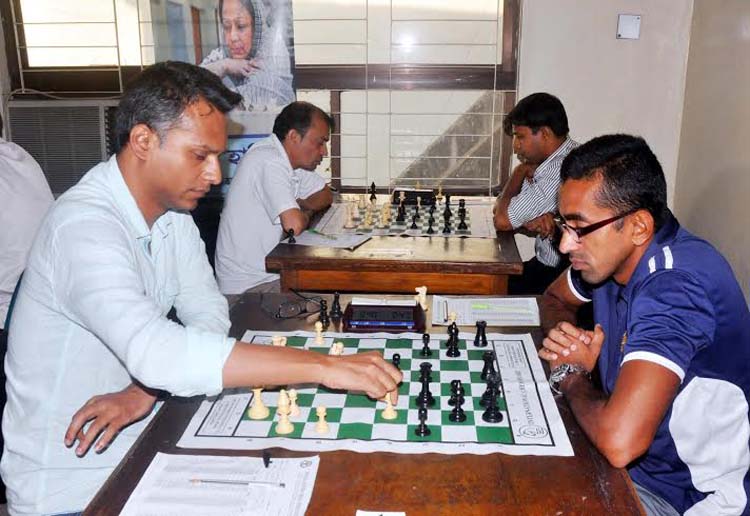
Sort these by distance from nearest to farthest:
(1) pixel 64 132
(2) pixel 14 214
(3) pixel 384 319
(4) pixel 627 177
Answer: (4) pixel 627 177, (3) pixel 384 319, (2) pixel 14 214, (1) pixel 64 132

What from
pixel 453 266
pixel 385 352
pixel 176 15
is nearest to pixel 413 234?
pixel 453 266

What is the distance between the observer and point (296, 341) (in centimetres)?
193

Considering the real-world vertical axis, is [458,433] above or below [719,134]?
below

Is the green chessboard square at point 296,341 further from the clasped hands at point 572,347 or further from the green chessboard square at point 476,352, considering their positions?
the clasped hands at point 572,347

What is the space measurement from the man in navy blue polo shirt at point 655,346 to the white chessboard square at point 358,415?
1.46 feet

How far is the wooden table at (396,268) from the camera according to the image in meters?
2.85

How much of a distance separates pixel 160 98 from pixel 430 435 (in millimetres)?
938

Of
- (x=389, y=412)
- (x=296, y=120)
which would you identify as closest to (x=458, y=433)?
(x=389, y=412)

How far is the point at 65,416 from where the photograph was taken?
5.00 ft

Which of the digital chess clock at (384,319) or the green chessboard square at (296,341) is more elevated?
the digital chess clock at (384,319)

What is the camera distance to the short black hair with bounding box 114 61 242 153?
1.51 metres

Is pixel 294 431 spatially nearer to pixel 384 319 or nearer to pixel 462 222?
pixel 384 319

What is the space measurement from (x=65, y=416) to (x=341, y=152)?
3.36 meters

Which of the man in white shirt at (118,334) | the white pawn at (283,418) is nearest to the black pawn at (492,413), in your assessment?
the man in white shirt at (118,334)
